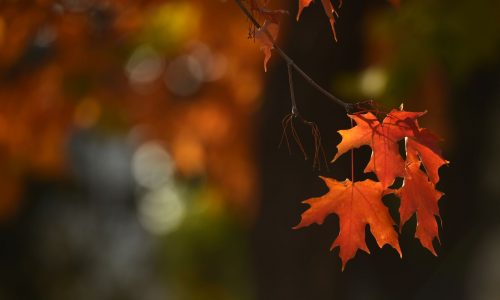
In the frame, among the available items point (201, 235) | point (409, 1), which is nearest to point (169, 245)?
point (201, 235)

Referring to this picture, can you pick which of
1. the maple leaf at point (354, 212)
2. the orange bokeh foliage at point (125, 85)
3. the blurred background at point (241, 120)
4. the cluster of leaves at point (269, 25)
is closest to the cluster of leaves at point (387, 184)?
the maple leaf at point (354, 212)

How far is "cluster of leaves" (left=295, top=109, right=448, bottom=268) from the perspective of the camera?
5.13 feet

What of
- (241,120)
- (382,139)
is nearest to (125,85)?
(241,120)

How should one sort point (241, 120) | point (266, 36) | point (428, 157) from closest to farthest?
point (266, 36), point (428, 157), point (241, 120)

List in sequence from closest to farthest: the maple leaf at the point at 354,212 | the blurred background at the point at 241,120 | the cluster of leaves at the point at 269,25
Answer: the cluster of leaves at the point at 269,25 → the maple leaf at the point at 354,212 → the blurred background at the point at 241,120

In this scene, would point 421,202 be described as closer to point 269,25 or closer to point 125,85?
point 269,25

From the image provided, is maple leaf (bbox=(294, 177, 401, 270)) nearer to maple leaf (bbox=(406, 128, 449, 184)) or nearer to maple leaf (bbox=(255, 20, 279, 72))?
maple leaf (bbox=(406, 128, 449, 184))

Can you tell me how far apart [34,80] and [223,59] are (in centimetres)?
144

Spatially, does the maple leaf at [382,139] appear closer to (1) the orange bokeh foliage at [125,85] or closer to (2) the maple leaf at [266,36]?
(2) the maple leaf at [266,36]

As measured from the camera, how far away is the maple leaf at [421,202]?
160 cm

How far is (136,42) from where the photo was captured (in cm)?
405

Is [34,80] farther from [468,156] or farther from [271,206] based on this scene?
[468,156]

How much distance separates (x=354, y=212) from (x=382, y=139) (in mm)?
191

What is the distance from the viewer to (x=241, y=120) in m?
5.36
